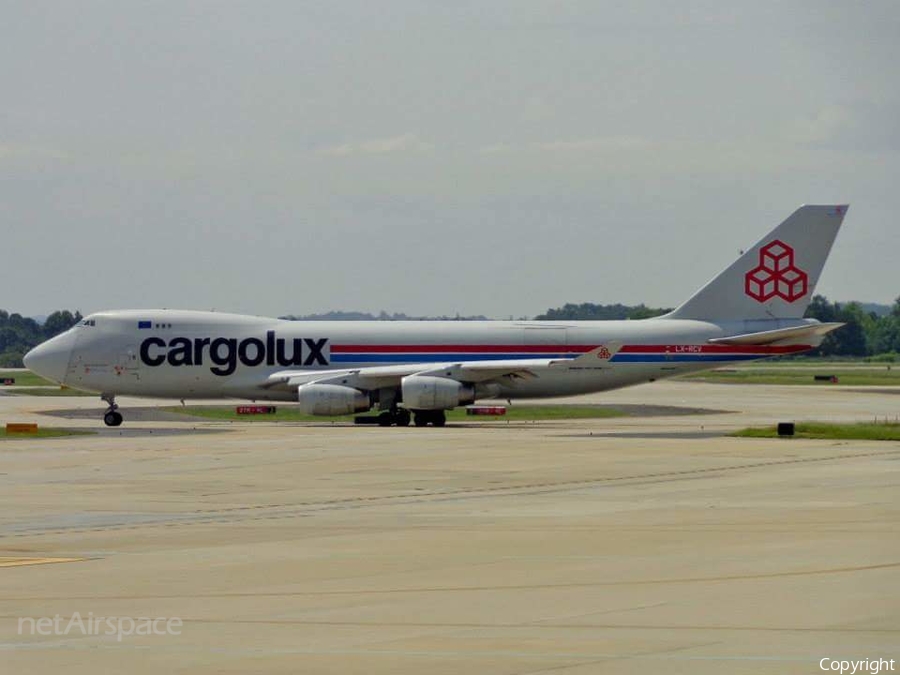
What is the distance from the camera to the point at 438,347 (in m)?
53.8

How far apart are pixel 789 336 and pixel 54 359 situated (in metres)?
26.7

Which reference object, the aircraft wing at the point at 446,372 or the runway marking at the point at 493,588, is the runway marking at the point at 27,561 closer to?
the runway marking at the point at 493,588

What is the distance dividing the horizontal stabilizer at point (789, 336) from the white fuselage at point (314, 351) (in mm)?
522

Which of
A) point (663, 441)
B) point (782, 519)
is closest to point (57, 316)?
point (663, 441)

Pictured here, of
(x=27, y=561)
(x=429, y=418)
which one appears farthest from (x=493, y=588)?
(x=429, y=418)

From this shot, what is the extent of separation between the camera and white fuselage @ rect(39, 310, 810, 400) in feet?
175

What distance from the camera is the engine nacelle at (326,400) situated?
50.6 m

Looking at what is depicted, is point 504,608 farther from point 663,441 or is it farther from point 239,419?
point 239,419

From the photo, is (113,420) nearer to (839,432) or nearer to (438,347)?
(438,347)

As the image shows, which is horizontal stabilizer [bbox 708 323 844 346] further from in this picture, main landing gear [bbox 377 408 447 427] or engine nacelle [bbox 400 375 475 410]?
main landing gear [bbox 377 408 447 427]

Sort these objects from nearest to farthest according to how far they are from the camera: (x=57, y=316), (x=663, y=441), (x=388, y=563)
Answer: (x=388, y=563), (x=663, y=441), (x=57, y=316)

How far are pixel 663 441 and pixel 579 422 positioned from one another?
13.5m

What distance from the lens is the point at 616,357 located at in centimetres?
5278

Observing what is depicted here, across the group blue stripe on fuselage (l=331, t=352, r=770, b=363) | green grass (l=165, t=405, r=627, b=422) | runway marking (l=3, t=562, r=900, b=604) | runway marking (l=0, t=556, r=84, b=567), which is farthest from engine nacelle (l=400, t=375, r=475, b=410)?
runway marking (l=3, t=562, r=900, b=604)
